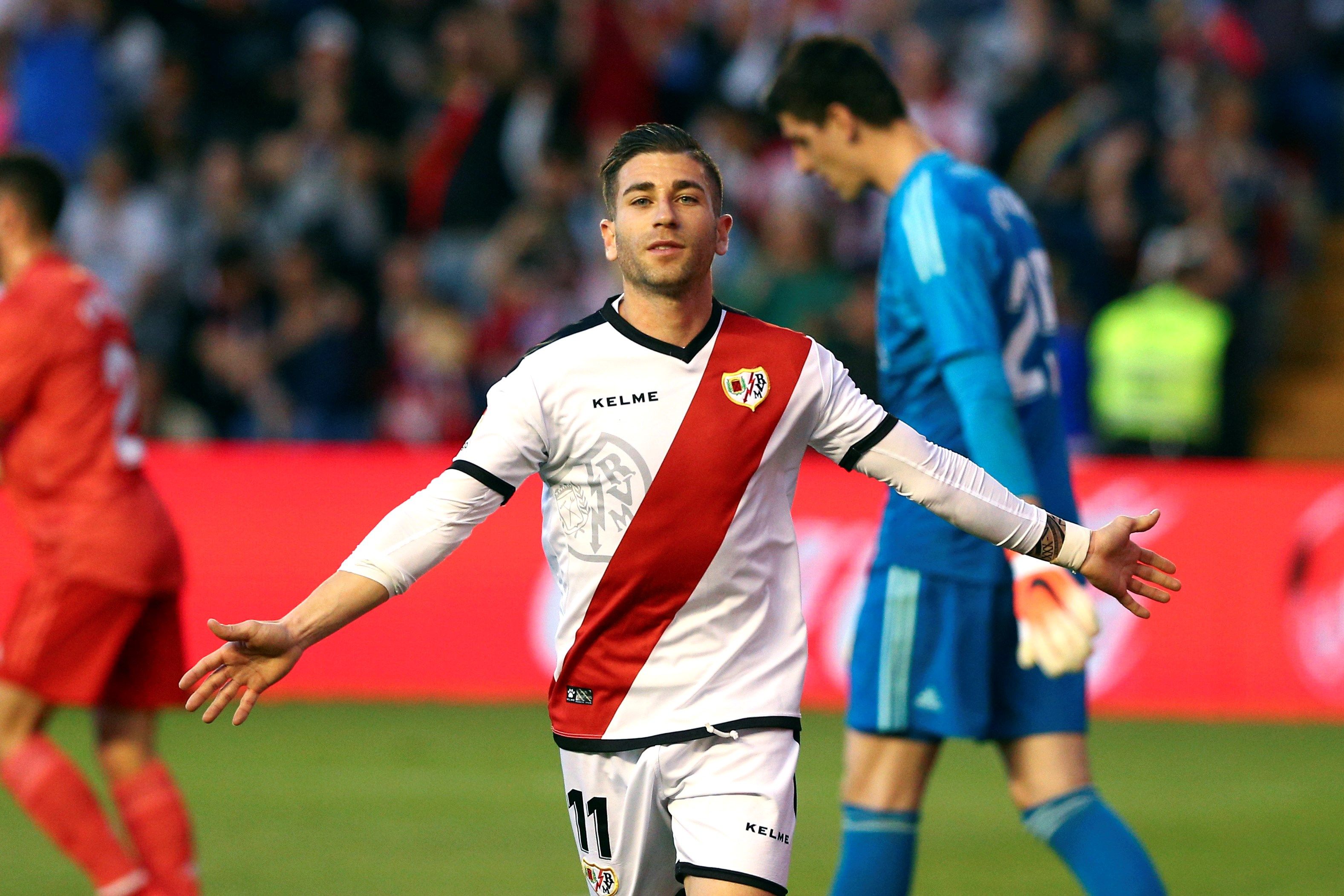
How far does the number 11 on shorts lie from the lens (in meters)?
4.09

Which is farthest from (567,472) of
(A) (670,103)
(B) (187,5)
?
(B) (187,5)

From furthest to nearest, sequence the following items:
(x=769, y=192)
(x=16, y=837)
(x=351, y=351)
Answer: (x=769, y=192), (x=351, y=351), (x=16, y=837)

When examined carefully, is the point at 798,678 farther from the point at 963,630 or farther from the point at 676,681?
the point at 963,630

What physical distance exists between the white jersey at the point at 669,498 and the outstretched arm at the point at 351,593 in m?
0.14

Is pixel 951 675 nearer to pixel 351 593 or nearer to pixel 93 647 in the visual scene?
pixel 351 593

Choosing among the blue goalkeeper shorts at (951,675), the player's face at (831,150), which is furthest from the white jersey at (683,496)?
the player's face at (831,150)

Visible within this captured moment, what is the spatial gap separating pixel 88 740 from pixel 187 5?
709 cm

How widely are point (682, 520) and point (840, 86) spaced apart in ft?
5.45

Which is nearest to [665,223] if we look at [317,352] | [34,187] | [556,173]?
[34,187]

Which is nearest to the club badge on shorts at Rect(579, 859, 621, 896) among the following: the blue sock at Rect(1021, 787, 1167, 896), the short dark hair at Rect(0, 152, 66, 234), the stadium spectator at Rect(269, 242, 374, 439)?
the blue sock at Rect(1021, 787, 1167, 896)

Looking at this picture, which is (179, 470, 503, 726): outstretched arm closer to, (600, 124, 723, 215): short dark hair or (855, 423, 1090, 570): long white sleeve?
(600, 124, 723, 215): short dark hair

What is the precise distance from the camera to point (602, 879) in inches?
163

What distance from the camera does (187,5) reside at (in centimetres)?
1459

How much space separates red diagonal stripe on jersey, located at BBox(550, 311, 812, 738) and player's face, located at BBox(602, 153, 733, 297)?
0.67 feet
